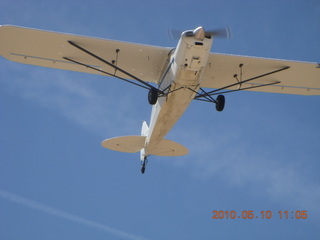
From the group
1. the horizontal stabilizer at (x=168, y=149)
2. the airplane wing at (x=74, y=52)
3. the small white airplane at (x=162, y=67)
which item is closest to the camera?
the small white airplane at (x=162, y=67)

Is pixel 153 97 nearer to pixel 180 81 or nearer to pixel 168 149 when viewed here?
pixel 180 81

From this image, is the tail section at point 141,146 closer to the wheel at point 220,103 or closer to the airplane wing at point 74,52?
the airplane wing at point 74,52

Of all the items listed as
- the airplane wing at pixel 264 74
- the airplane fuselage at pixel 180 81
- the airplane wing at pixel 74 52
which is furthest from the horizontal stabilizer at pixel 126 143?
the airplane wing at pixel 264 74

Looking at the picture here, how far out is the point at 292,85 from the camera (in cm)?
1856

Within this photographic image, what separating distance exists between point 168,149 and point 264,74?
4.85 m

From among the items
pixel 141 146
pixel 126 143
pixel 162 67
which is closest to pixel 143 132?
pixel 141 146

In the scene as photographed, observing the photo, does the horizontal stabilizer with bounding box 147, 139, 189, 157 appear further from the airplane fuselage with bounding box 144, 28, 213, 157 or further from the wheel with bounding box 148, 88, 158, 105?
the wheel with bounding box 148, 88, 158, 105

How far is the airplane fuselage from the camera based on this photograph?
1322cm

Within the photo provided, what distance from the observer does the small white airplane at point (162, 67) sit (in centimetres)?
1401

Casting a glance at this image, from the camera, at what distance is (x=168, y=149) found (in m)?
18.6

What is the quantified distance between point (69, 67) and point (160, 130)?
13.5 ft

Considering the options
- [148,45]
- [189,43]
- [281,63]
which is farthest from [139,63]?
[281,63]

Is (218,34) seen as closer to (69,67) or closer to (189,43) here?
(189,43)

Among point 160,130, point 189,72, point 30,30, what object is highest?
point 30,30
